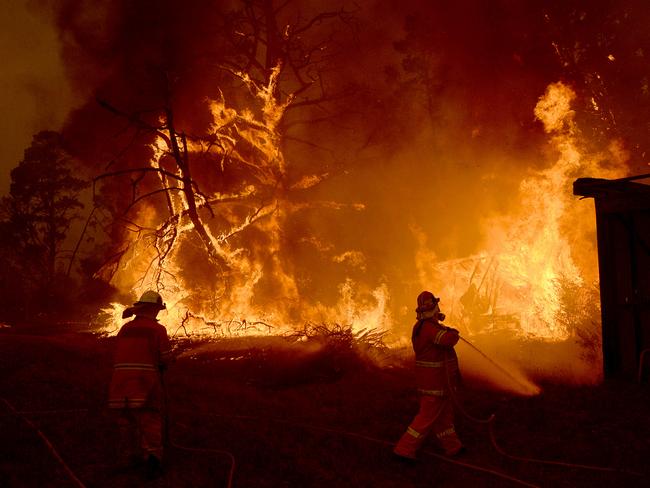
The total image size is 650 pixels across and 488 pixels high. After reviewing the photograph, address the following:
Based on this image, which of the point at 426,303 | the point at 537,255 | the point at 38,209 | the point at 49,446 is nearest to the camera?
the point at 426,303

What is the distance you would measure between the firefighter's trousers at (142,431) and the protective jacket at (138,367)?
0.29 ft

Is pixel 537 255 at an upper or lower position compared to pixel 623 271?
upper

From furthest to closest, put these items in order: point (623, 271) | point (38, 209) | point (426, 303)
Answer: point (38, 209), point (623, 271), point (426, 303)

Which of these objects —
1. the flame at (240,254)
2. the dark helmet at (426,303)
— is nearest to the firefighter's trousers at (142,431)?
the dark helmet at (426,303)

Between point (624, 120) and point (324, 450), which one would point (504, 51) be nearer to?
point (624, 120)

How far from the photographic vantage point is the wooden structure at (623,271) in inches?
279

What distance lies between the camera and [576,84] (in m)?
17.4

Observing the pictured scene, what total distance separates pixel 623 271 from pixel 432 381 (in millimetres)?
3870

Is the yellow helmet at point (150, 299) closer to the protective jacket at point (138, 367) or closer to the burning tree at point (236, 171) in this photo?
the protective jacket at point (138, 367)

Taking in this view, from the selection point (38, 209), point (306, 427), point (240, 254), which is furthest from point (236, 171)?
point (38, 209)

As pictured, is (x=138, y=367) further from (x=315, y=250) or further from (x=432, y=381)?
(x=315, y=250)

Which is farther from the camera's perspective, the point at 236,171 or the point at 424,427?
the point at 236,171

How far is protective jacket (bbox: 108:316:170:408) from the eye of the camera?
4961mm

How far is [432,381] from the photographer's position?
533 cm
